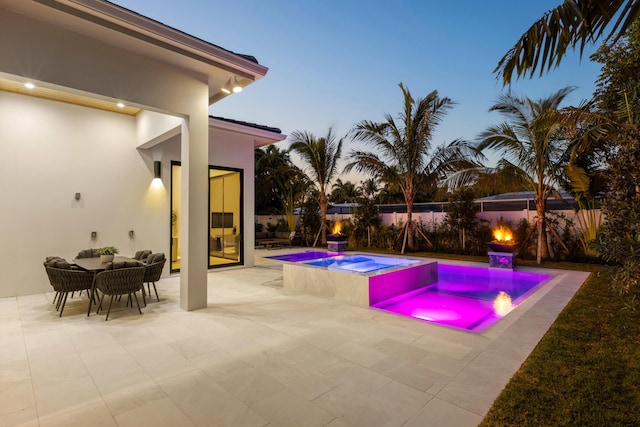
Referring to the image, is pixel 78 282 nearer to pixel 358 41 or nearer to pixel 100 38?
pixel 100 38

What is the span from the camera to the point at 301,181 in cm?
1566

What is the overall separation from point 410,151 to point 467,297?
6.39 metres

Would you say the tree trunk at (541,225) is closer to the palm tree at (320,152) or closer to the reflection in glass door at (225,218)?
the palm tree at (320,152)

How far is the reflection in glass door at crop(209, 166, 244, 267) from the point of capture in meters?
9.53

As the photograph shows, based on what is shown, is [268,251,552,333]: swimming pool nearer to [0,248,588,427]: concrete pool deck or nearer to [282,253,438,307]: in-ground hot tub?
[282,253,438,307]: in-ground hot tub

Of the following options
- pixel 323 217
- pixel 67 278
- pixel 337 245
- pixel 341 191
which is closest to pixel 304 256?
pixel 337 245

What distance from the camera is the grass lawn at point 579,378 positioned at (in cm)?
225

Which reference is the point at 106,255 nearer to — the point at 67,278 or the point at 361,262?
the point at 67,278

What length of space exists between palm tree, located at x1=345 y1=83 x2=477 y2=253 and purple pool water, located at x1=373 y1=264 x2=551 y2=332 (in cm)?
385

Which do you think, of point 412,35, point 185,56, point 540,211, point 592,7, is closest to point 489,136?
point 540,211

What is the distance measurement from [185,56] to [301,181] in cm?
1094

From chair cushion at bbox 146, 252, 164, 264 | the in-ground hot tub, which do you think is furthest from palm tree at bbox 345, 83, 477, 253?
chair cushion at bbox 146, 252, 164, 264

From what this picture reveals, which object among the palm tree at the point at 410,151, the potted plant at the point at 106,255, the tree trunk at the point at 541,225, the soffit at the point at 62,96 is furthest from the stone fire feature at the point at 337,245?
the potted plant at the point at 106,255

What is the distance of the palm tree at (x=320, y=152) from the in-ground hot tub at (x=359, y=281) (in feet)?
24.6
